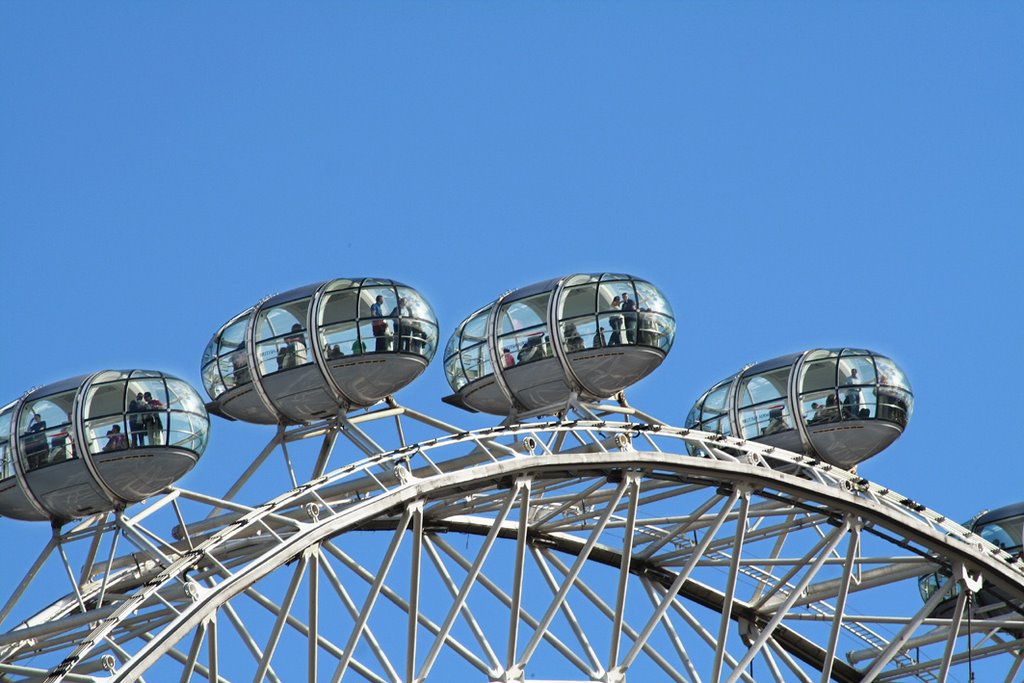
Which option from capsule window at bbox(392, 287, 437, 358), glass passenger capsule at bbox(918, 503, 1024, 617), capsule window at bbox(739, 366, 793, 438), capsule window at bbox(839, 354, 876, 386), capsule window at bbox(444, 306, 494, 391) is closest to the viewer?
capsule window at bbox(392, 287, 437, 358)

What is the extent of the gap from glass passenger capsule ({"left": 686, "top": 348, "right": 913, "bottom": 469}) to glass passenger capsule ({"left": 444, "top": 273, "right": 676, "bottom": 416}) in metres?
3.70

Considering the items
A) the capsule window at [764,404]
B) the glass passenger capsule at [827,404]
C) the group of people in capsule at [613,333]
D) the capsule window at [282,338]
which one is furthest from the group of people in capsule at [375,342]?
the glass passenger capsule at [827,404]

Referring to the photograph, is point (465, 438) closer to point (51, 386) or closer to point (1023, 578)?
point (51, 386)

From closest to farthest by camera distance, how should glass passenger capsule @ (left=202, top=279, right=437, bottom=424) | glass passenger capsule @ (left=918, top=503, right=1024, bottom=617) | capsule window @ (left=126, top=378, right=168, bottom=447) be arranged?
capsule window @ (left=126, top=378, right=168, bottom=447) < glass passenger capsule @ (left=202, top=279, right=437, bottom=424) < glass passenger capsule @ (left=918, top=503, right=1024, bottom=617)

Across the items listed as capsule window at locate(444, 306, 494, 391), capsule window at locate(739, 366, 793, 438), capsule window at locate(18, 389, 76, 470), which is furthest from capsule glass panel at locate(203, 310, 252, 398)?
capsule window at locate(739, 366, 793, 438)

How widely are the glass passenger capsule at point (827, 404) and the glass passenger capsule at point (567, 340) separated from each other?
3696mm

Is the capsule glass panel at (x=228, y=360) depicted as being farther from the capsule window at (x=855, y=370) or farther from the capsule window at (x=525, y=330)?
the capsule window at (x=855, y=370)

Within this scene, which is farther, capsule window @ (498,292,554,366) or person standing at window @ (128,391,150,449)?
capsule window @ (498,292,554,366)

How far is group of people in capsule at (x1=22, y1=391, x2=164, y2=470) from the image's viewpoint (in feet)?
110

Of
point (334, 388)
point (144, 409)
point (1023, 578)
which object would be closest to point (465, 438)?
point (334, 388)

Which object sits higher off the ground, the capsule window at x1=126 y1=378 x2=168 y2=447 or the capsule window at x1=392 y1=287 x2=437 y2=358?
the capsule window at x1=392 y1=287 x2=437 y2=358

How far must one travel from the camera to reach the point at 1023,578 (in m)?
42.8

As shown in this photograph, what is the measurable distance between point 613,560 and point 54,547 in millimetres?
14297

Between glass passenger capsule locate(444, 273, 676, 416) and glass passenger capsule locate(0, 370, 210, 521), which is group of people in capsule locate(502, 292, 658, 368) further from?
glass passenger capsule locate(0, 370, 210, 521)
